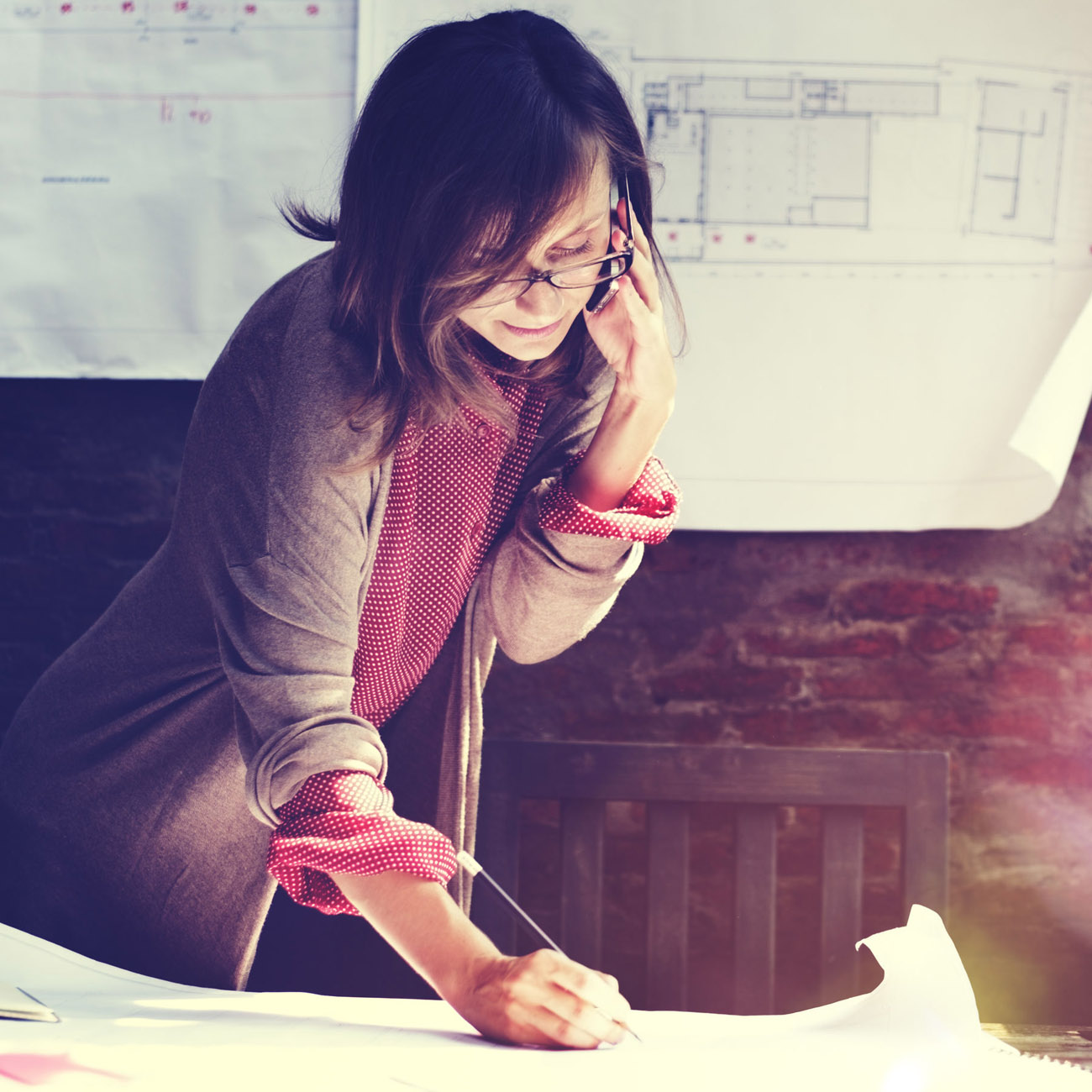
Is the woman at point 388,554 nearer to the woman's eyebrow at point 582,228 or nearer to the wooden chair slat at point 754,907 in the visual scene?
the woman's eyebrow at point 582,228

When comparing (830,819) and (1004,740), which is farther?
(1004,740)

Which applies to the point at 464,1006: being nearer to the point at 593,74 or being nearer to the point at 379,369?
the point at 379,369

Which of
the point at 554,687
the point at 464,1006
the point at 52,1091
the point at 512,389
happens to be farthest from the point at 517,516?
the point at 554,687

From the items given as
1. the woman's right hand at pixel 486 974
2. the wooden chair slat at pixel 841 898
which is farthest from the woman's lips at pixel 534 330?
the wooden chair slat at pixel 841 898

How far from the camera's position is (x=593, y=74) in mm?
772

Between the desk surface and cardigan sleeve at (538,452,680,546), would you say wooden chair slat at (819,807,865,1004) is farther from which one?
cardigan sleeve at (538,452,680,546)

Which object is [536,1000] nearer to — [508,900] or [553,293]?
[508,900]

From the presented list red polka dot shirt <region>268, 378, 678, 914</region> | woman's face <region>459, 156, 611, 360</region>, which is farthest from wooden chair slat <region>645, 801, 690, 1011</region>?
woman's face <region>459, 156, 611, 360</region>

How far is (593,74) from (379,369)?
10.2 inches

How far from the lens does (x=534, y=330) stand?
83 cm

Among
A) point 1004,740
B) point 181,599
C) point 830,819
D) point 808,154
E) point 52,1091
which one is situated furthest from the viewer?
point 1004,740

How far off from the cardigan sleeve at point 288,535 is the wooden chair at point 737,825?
12.1 inches

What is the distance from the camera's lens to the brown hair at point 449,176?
723mm

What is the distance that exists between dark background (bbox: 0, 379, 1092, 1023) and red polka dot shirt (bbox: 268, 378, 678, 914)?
653mm
